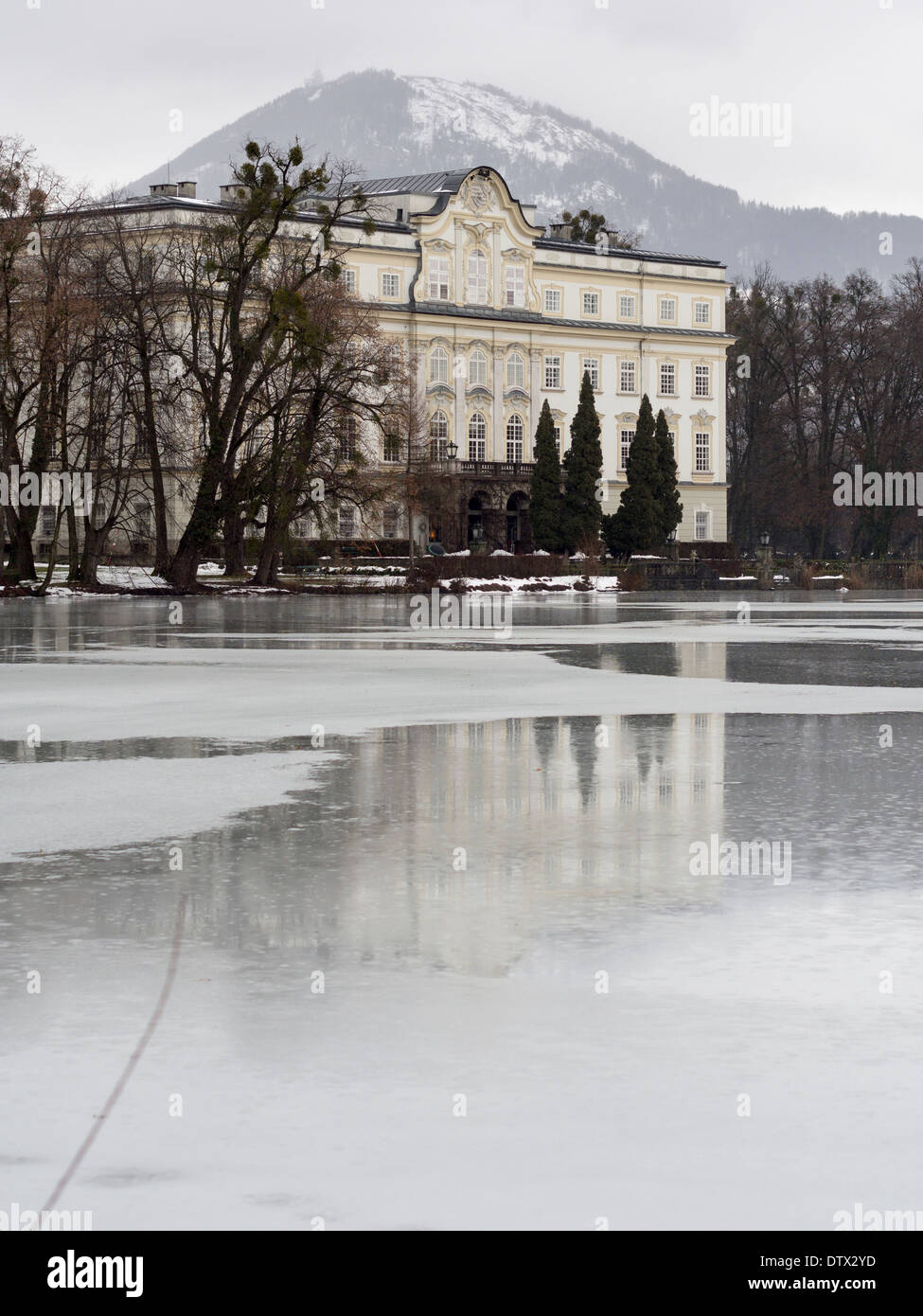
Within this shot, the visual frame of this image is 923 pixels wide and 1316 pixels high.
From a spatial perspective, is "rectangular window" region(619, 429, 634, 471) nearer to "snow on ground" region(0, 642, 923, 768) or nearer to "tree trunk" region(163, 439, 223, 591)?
"tree trunk" region(163, 439, 223, 591)

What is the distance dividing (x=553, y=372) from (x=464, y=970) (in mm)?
111648

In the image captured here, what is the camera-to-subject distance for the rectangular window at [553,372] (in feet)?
385

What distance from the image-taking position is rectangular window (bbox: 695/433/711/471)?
122500mm

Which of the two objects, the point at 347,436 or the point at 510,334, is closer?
the point at 347,436

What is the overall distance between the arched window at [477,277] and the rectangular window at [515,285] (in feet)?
6.53

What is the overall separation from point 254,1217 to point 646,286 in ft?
391

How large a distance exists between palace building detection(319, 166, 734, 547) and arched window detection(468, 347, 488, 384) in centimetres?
8

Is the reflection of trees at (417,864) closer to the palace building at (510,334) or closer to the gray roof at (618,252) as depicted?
the palace building at (510,334)

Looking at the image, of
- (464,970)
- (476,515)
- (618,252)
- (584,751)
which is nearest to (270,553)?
(476,515)

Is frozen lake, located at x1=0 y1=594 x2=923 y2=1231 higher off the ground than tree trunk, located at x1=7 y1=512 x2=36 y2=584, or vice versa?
tree trunk, located at x1=7 y1=512 x2=36 y2=584

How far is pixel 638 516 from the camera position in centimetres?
9181

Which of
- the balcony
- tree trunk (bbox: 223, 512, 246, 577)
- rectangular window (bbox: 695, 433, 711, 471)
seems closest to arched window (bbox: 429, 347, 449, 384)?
the balcony

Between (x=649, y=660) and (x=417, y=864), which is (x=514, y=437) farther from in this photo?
(x=417, y=864)
